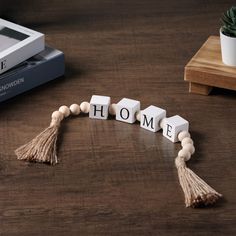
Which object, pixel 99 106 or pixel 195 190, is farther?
pixel 99 106

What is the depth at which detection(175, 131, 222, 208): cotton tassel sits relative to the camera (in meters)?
1.20

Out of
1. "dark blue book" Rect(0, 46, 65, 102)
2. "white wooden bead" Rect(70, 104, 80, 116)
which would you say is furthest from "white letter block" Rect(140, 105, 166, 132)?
"dark blue book" Rect(0, 46, 65, 102)

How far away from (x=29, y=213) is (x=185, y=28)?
0.72m

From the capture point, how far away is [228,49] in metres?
1.47

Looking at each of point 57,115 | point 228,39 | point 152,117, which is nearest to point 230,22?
point 228,39

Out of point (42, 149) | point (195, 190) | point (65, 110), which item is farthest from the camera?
point (65, 110)

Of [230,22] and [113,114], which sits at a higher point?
[230,22]

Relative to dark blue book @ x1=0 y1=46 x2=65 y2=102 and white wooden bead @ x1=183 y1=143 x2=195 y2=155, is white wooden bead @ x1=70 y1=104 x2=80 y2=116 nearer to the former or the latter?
dark blue book @ x1=0 y1=46 x2=65 y2=102

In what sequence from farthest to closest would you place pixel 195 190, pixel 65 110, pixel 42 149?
pixel 65 110 → pixel 42 149 → pixel 195 190

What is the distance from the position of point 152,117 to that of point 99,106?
0.10 meters

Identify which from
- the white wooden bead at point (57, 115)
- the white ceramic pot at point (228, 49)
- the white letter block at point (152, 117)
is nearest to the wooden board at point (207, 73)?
the white ceramic pot at point (228, 49)

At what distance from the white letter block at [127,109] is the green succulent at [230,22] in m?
0.22

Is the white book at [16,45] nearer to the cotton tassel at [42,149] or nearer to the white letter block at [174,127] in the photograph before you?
the cotton tassel at [42,149]

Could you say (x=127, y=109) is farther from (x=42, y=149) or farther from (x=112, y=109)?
(x=42, y=149)
